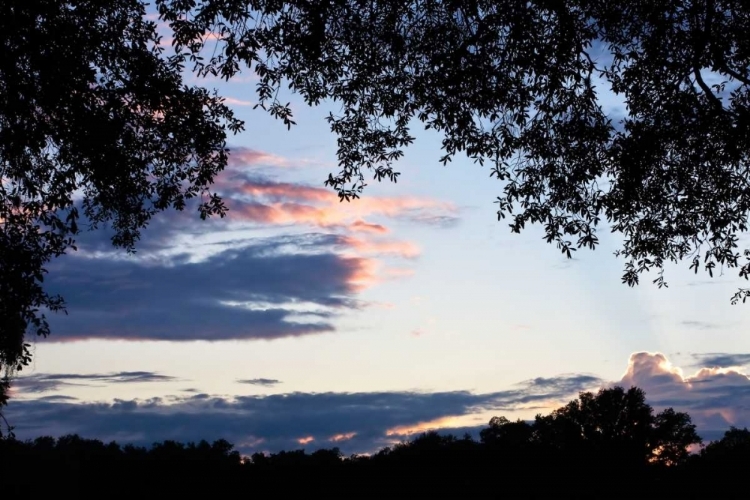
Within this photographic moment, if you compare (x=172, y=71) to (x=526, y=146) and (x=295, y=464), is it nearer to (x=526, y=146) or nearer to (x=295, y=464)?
(x=526, y=146)

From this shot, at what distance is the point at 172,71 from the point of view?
58.2 feet

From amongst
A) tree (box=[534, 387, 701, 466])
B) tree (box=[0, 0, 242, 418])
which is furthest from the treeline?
tree (box=[534, 387, 701, 466])

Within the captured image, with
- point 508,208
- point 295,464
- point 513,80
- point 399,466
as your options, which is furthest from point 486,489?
point 513,80

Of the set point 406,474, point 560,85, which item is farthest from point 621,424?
point 560,85

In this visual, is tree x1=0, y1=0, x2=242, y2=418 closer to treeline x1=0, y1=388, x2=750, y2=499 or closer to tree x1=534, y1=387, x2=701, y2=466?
treeline x1=0, y1=388, x2=750, y2=499

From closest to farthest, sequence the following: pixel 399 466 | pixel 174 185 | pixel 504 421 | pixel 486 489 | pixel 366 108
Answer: pixel 366 108
pixel 174 185
pixel 486 489
pixel 399 466
pixel 504 421

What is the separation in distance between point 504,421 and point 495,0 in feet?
182

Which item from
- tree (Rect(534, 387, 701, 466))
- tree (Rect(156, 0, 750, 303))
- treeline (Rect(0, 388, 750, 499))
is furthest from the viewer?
tree (Rect(534, 387, 701, 466))

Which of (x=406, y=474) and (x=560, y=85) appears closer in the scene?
(x=560, y=85)

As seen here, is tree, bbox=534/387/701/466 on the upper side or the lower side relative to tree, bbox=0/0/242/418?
lower

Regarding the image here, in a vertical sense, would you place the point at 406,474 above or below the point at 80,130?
below

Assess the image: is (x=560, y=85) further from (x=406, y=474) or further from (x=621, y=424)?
(x=621, y=424)

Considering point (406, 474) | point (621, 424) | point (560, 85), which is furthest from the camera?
point (621, 424)

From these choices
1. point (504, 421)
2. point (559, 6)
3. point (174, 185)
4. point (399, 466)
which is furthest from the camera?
point (504, 421)
